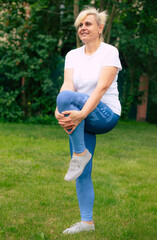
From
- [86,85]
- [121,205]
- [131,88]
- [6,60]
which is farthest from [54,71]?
[86,85]

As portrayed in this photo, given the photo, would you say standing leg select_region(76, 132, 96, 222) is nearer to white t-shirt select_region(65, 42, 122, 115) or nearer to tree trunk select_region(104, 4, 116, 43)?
white t-shirt select_region(65, 42, 122, 115)

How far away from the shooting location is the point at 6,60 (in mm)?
11883

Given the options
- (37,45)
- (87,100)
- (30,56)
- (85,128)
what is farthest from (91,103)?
(30,56)

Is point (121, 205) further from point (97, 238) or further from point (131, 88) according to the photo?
point (131, 88)

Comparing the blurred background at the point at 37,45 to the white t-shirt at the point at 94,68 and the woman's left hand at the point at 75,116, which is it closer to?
the white t-shirt at the point at 94,68

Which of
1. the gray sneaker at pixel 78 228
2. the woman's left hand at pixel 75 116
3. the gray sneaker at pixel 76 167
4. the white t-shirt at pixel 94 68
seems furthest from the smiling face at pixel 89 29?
the gray sneaker at pixel 78 228

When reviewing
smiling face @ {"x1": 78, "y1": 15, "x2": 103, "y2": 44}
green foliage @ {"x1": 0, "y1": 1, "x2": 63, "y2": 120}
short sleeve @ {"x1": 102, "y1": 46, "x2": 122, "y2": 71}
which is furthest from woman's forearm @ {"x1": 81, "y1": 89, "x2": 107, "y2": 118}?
green foliage @ {"x1": 0, "y1": 1, "x2": 63, "y2": 120}

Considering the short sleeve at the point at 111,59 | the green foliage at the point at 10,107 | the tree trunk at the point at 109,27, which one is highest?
the short sleeve at the point at 111,59

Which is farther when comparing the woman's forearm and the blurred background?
the blurred background

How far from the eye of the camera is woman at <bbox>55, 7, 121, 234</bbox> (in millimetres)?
2971

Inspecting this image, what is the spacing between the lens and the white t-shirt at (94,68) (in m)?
3.09

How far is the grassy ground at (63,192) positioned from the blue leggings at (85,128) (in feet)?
1.13

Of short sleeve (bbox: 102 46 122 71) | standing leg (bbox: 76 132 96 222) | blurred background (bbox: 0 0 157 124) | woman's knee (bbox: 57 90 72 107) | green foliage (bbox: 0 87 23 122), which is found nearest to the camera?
woman's knee (bbox: 57 90 72 107)

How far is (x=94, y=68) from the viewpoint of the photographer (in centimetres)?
312
